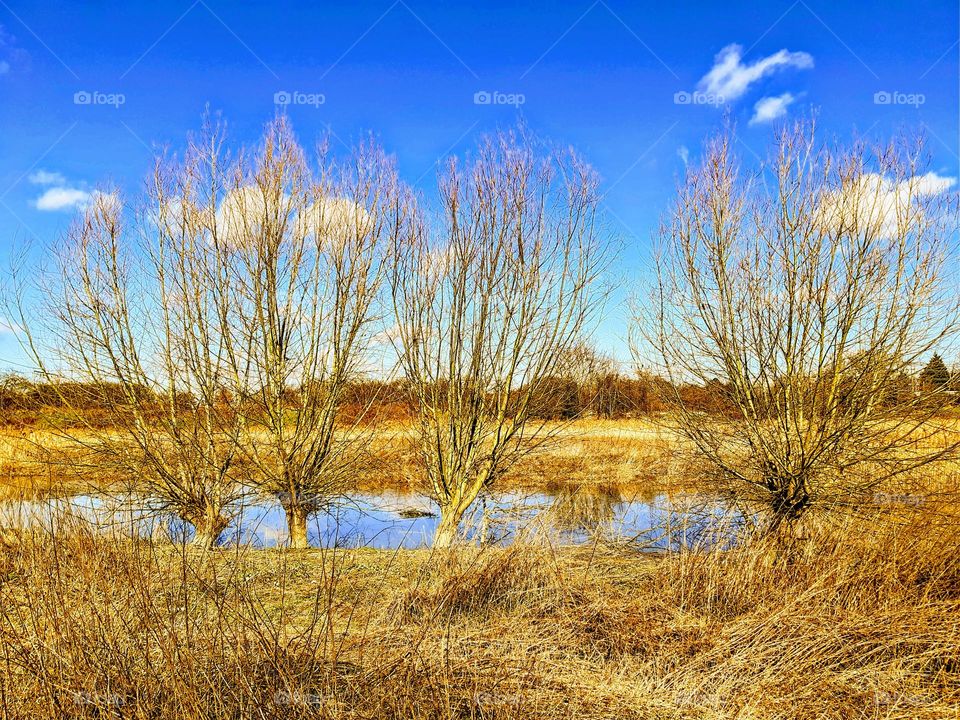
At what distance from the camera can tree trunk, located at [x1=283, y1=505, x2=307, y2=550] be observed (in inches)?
319

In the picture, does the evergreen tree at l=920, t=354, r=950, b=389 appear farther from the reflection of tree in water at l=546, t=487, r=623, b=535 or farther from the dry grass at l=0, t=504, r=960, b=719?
the reflection of tree in water at l=546, t=487, r=623, b=535

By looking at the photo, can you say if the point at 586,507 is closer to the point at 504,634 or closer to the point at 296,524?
the point at 296,524

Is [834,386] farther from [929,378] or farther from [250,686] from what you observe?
[250,686]

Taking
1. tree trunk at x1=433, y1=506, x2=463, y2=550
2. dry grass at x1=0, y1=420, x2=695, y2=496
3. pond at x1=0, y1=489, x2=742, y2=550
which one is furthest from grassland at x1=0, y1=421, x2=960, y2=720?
dry grass at x1=0, y1=420, x2=695, y2=496

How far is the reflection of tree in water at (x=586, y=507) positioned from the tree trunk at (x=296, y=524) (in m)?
3.60

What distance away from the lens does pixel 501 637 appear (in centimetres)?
416

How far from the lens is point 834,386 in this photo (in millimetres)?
6602

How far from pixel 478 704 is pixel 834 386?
5.20m

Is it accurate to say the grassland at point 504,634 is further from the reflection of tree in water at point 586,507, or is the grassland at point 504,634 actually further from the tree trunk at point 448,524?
the reflection of tree in water at point 586,507

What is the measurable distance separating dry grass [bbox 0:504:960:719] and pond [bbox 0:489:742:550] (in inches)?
13.4

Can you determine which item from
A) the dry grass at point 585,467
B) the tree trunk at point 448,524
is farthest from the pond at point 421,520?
the dry grass at point 585,467

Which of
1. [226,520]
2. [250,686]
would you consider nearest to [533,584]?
[250,686]

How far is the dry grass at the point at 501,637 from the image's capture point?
120 inches

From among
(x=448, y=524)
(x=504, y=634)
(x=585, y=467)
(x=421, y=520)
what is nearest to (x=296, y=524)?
(x=448, y=524)
